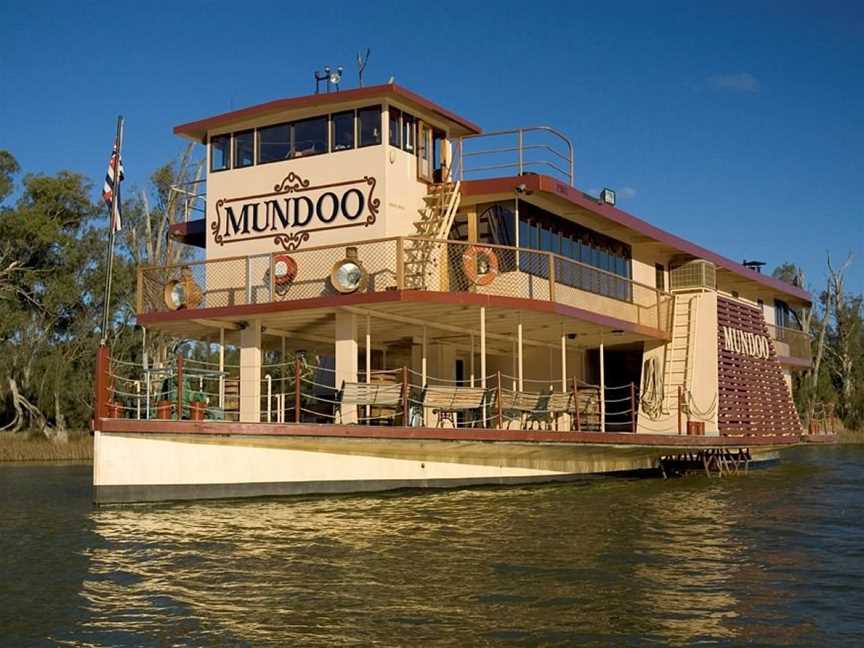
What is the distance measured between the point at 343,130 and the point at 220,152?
2.72 m

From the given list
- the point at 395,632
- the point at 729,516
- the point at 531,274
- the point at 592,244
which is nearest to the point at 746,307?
the point at 592,244

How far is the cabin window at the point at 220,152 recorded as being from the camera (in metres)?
Result: 19.3

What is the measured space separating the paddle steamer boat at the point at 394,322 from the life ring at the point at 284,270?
3 centimetres

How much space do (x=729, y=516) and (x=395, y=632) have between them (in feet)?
26.4

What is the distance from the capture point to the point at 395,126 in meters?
18.2

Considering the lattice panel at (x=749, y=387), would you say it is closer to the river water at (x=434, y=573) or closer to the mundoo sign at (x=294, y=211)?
the river water at (x=434, y=573)

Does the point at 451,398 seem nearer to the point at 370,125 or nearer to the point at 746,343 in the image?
the point at 370,125

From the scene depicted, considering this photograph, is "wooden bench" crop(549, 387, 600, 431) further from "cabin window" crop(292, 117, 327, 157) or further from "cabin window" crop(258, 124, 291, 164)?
"cabin window" crop(258, 124, 291, 164)

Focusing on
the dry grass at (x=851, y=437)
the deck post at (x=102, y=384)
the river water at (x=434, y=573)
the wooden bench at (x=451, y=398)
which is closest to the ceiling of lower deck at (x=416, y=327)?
the wooden bench at (x=451, y=398)

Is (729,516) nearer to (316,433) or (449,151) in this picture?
(316,433)

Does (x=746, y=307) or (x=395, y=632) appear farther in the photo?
(x=746, y=307)

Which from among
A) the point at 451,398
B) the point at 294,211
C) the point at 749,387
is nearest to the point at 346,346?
the point at 451,398

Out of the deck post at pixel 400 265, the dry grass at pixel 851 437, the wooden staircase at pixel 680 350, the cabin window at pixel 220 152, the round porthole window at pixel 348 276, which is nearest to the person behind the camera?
the deck post at pixel 400 265

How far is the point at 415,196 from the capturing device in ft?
60.7
